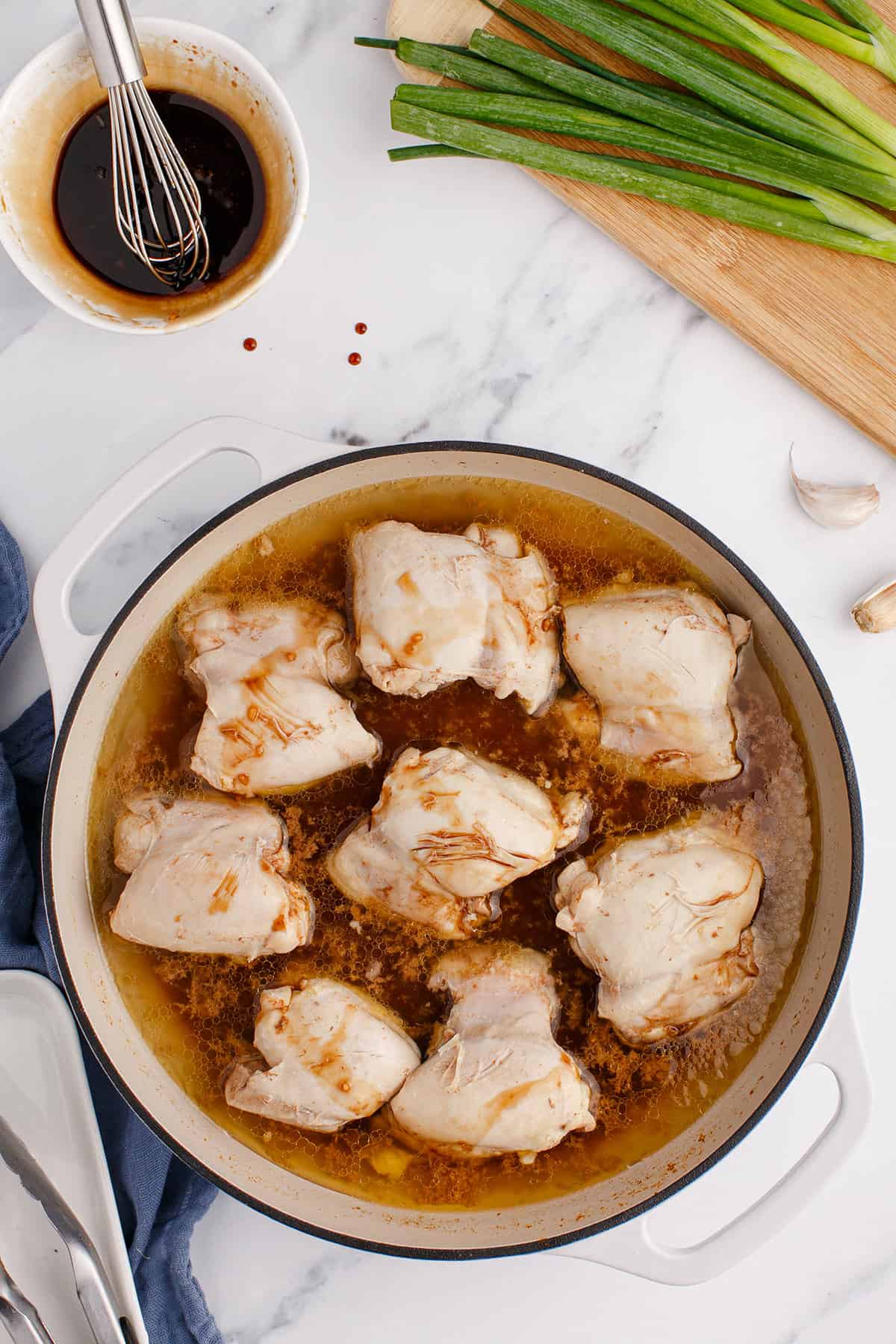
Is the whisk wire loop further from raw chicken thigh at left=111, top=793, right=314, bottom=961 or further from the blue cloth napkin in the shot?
raw chicken thigh at left=111, top=793, right=314, bottom=961

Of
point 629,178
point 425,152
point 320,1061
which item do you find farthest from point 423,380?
point 320,1061

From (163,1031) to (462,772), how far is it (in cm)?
67

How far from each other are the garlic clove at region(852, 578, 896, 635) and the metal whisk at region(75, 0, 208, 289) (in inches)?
48.2

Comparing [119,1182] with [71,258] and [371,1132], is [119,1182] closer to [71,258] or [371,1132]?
[371,1132]

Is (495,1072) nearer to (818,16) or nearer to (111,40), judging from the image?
(111,40)

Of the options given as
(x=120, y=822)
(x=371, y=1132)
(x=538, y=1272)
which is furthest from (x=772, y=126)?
(x=538, y=1272)

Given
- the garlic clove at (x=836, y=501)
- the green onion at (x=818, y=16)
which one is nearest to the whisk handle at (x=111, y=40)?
the green onion at (x=818, y=16)

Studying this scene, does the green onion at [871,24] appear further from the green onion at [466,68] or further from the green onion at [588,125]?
the green onion at [466,68]

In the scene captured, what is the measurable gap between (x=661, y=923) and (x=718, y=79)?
1.32 metres

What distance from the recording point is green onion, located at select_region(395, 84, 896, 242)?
64.3 inches

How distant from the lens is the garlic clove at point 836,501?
173 cm

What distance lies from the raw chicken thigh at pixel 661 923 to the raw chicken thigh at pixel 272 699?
0.42 metres

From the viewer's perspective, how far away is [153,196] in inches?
64.5

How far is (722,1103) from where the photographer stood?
1672 mm
